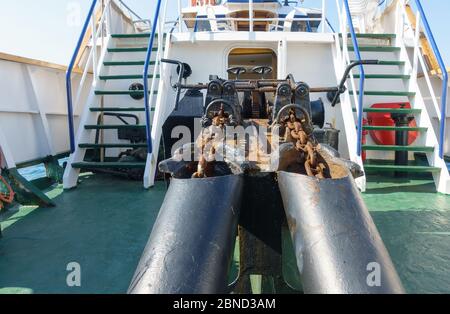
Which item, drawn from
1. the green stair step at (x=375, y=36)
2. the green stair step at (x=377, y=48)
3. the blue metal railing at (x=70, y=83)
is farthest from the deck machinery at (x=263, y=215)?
the green stair step at (x=375, y=36)

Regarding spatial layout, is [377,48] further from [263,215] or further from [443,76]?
[263,215]

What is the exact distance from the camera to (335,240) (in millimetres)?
1020

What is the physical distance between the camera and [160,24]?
5.22m

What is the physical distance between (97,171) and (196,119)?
2.84 metres

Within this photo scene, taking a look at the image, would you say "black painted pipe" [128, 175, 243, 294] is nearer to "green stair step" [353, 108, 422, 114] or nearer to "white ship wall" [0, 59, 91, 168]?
"white ship wall" [0, 59, 91, 168]

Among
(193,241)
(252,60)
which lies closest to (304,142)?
(193,241)

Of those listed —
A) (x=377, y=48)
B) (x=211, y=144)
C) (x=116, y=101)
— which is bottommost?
(x=211, y=144)

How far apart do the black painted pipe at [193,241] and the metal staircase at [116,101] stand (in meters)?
3.71

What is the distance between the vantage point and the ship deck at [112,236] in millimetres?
2123

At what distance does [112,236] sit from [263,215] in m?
1.66

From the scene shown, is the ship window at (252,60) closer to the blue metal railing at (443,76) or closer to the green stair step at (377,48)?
the green stair step at (377,48)

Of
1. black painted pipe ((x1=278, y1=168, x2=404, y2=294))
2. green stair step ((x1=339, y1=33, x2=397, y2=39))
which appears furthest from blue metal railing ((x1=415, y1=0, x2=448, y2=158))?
black painted pipe ((x1=278, y1=168, x2=404, y2=294))

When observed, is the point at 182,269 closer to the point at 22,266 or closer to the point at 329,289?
the point at 329,289

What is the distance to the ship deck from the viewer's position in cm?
212
